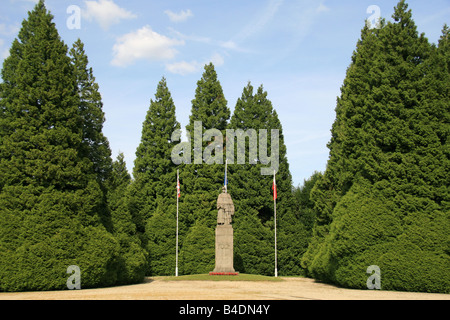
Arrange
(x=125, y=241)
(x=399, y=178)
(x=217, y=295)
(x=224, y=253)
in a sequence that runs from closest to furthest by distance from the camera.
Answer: (x=217, y=295), (x=399, y=178), (x=125, y=241), (x=224, y=253)

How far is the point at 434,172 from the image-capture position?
693 inches

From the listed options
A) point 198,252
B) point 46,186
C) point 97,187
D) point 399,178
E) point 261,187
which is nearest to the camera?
point 399,178

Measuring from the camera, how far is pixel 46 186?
18.6 metres

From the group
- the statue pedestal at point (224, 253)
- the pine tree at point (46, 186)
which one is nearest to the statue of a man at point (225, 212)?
the statue pedestal at point (224, 253)

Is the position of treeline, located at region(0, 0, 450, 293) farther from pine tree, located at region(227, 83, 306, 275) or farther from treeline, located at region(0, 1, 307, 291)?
pine tree, located at region(227, 83, 306, 275)

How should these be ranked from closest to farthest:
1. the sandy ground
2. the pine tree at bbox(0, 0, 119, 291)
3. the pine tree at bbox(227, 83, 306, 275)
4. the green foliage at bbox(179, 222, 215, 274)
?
1. the sandy ground
2. the pine tree at bbox(0, 0, 119, 291)
3. the green foliage at bbox(179, 222, 215, 274)
4. the pine tree at bbox(227, 83, 306, 275)

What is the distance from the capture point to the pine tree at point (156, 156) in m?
33.8

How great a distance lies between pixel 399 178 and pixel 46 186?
46.3 ft

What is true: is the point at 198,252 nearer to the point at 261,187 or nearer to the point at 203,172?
the point at 203,172

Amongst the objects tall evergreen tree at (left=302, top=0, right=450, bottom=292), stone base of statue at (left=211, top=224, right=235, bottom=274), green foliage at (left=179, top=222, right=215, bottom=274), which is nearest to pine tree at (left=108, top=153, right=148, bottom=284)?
stone base of statue at (left=211, top=224, right=235, bottom=274)

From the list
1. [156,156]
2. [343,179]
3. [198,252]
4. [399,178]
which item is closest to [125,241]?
A: [198,252]

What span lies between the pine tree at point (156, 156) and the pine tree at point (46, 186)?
1363cm

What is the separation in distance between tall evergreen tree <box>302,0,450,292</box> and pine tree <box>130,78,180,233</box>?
16574 mm

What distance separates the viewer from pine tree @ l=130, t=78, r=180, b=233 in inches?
1330
